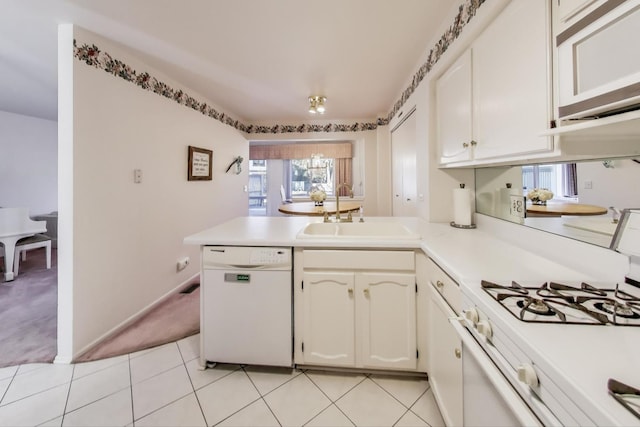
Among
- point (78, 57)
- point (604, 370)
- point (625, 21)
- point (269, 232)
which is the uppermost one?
point (78, 57)

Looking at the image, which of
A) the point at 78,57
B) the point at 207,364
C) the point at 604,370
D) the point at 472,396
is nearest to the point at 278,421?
the point at 207,364

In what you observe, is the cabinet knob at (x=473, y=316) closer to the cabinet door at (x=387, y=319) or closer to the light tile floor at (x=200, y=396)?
the cabinet door at (x=387, y=319)

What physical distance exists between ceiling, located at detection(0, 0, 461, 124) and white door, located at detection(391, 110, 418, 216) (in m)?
0.47

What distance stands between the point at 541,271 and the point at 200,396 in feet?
5.76

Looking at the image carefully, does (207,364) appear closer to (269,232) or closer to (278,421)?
(278,421)

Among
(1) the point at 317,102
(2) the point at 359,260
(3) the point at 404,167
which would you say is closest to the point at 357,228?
(2) the point at 359,260

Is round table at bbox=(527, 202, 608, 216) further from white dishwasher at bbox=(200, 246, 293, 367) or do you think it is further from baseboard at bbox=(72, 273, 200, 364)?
baseboard at bbox=(72, 273, 200, 364)

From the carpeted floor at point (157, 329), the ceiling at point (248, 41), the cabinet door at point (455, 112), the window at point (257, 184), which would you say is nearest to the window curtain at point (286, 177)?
the window at point (257, 184)

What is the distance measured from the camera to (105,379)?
154cm

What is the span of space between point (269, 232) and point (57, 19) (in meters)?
1.89

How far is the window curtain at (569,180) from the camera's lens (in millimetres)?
1066

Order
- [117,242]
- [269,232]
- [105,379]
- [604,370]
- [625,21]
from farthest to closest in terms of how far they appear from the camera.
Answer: [117,242] < [269,232] < [105,379] < [625,21] < [604,370]

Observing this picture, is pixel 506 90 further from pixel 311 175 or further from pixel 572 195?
pixel 311 175

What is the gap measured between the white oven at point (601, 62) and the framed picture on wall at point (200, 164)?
9.94 feet
